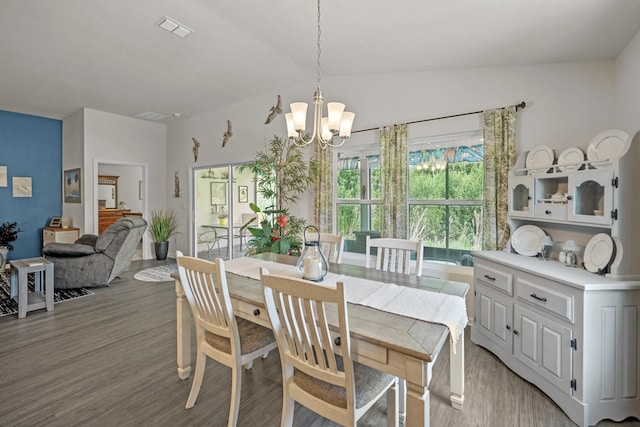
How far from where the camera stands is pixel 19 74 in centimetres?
426

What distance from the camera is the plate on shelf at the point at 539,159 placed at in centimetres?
266

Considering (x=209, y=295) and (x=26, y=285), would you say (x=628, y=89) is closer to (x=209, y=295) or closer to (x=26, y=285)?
(x=209, y=295)

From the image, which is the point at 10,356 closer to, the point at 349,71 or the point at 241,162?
the point at 241,162

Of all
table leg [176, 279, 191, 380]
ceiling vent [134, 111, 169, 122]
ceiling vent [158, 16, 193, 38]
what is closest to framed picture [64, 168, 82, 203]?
ceiling vent [134, 111, 169, 122]

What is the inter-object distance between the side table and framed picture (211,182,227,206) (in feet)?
9.62

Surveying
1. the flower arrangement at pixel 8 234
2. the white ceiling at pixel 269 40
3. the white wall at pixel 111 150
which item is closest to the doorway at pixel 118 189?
the white wall at pixel 111 150

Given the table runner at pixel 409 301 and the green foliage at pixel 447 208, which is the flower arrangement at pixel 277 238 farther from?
the table runner at pixel 409 301

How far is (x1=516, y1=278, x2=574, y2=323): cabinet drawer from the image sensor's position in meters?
1.95

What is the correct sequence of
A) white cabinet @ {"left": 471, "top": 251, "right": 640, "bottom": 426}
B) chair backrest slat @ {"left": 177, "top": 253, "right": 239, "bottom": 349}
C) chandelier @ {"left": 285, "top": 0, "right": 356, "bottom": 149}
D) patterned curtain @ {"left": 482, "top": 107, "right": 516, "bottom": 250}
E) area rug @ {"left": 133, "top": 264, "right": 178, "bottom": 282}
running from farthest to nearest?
area rug @ {"left": 133, "top": 264, "right": 178, "bottom": 282} → patterned curtain @ {"left": 482, "top": 107, "right": 516, "bottom": 250} → chandelier @ {"left": 285, "top": 0, "right": 356, "bottom": 149} → white cabinet @ {"left": 471, "top": 251, "right": 640, "bottom": 426} → chair backrest slat @ {"left": 177, "top": 253, "right": 239, "bottom": 349}

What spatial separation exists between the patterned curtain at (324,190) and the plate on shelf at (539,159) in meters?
2.28

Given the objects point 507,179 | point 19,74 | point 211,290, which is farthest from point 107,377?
point 19,74

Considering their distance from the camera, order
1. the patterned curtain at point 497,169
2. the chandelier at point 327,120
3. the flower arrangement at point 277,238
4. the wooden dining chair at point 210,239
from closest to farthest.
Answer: the chandelier at point 327,120, the patterned curtain at point 497,169, the flower arrangement at point 277,238, the wooden dining chair at point 210,239

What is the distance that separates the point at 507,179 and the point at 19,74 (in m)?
6.27

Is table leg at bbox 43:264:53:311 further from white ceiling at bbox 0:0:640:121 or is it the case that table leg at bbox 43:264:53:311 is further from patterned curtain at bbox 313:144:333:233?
patterned curtain at bbox 313:144:333:233
